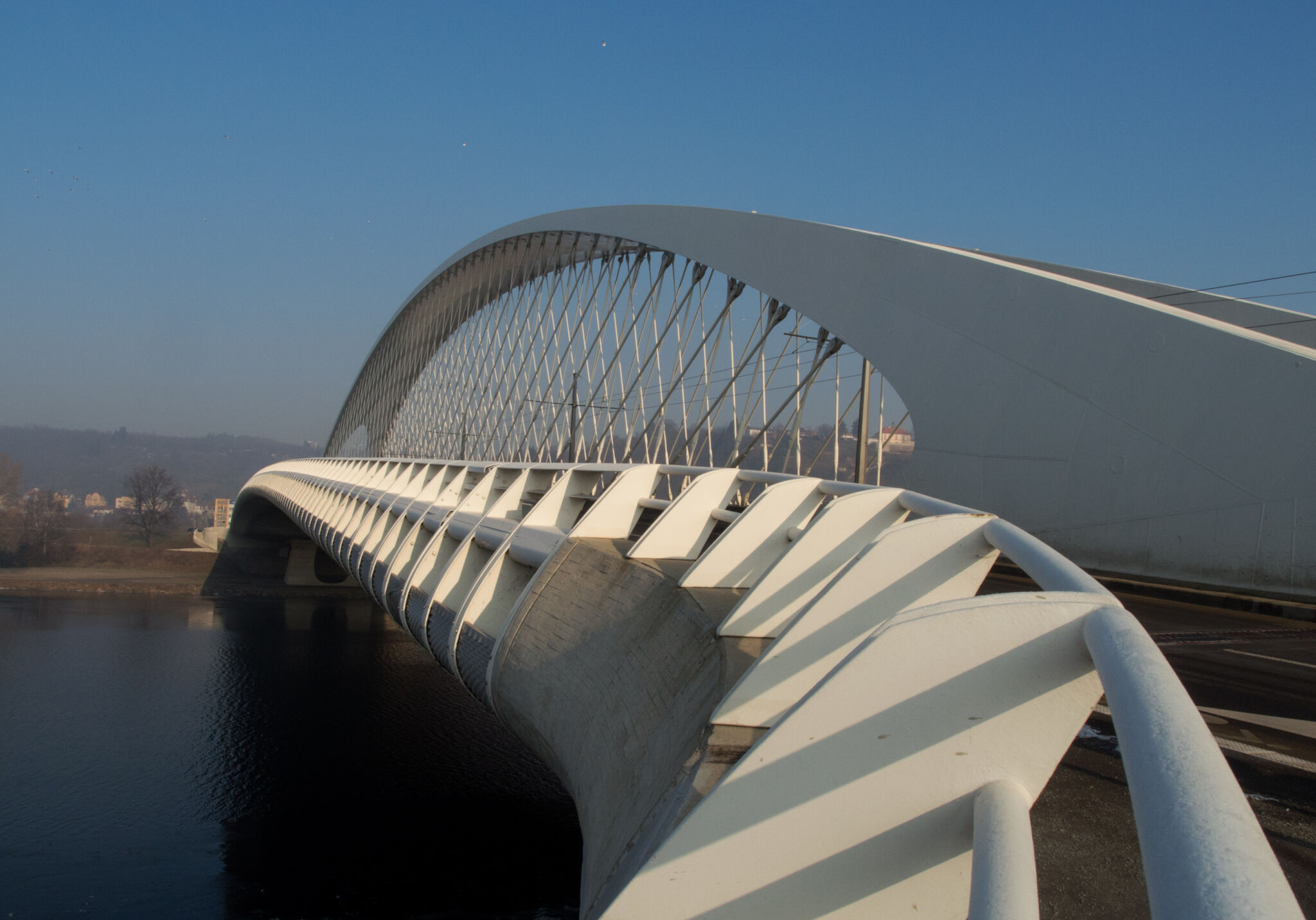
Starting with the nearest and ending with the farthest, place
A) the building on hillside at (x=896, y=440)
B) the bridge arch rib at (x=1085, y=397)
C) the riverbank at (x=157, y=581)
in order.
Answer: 1. the bridge arch rib at (x=1085, y=397)
2. the building on hillside at (x=896, y=440)
3. the riverbank at (x=157, y=581)

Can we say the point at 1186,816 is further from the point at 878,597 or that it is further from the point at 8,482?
the point at 8,482

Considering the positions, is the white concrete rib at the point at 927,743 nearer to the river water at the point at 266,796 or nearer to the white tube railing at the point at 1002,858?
the white tube railing at the point at 1002,858

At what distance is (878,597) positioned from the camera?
3576 mm

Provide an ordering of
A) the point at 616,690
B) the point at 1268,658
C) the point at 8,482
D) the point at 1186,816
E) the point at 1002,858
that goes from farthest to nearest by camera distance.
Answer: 1. the point at 8,482
2. the point at 1268,658
3. the point at 616,690
4. the point at 1002,858
5. the point at 1186,816

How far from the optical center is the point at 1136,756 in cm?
126

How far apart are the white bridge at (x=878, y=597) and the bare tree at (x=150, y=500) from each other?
79080 mm

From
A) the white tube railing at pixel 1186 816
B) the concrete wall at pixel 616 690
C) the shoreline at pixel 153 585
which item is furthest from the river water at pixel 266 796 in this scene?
the shoreline at pixel 153 585

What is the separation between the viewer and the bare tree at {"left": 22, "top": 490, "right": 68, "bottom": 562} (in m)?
58.1

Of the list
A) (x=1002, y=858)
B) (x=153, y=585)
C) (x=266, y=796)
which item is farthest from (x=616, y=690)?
(x=153, y=585)

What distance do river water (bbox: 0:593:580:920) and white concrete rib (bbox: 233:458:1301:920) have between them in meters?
11.0

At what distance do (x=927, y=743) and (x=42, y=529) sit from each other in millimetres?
74420

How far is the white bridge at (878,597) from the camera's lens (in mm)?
2115

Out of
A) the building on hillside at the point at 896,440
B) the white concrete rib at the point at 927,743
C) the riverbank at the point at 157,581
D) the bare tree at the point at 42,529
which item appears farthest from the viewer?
the bare tree at the point at 42,529

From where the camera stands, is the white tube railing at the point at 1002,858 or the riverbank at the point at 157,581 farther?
the riverbank at the point at 157,581
